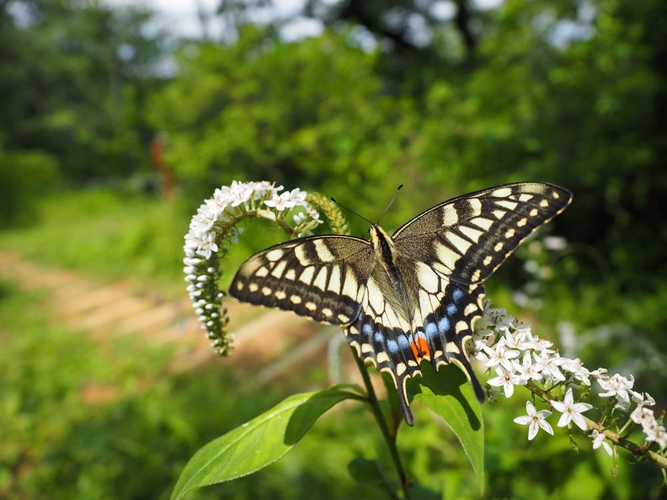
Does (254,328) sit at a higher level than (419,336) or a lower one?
higher

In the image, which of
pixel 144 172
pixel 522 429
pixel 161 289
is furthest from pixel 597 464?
pixel 144 172

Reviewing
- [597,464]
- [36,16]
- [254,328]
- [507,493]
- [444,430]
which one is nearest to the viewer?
[507,493]

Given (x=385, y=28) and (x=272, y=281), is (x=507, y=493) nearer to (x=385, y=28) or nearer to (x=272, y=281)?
(x=272, y=281)

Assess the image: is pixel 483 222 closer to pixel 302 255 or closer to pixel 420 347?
pixel 420 347

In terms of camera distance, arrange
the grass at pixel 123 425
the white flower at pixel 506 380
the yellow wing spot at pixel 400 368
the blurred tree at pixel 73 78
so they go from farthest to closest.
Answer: the blurred tree at pixel 73 78 < the grass at pixel 123 425 < the yellow wing spot at pixel 400 368 < the white flower at pixel 506 380

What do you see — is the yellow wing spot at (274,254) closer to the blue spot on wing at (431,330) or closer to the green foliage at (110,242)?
the blue spot on wing at (431,330)

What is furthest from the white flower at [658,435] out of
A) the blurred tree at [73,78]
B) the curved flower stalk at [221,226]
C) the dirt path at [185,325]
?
the blurred tree at [73,78]
